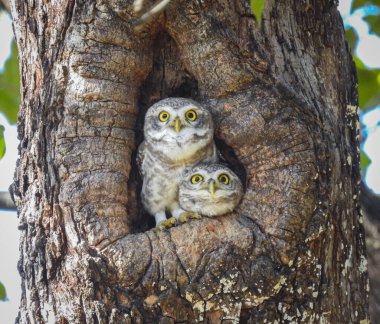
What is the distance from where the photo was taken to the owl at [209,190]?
311 centimetres

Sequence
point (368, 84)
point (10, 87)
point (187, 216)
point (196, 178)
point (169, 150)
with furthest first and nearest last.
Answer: point (368, 84), point (10, 87), point (169, 150), point (196, 178), point (187, 216)

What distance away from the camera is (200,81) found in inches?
130

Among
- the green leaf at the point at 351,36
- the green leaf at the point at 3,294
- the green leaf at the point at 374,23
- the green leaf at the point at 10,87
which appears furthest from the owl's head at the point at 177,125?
the green leaf at the point at 351,36

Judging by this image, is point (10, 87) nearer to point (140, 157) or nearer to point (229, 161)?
point (140, 157)

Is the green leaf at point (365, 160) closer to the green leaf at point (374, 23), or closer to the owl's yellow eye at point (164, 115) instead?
the green leaf at point (374, 23)

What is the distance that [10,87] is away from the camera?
13.0ft

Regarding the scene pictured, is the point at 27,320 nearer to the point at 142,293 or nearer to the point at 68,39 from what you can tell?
the point at 142,293

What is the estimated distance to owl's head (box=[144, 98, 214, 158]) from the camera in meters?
3.32

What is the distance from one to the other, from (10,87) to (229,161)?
4.45 feet

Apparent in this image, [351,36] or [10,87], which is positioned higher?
[351,36]

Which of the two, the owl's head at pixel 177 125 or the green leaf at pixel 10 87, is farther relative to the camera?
the green leaf at pixel 10 87

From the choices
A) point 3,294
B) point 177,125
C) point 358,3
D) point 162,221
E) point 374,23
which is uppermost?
point 358,3

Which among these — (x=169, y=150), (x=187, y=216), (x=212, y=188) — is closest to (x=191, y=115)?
(x=169, y=150)

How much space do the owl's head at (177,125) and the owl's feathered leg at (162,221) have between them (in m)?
0.32
